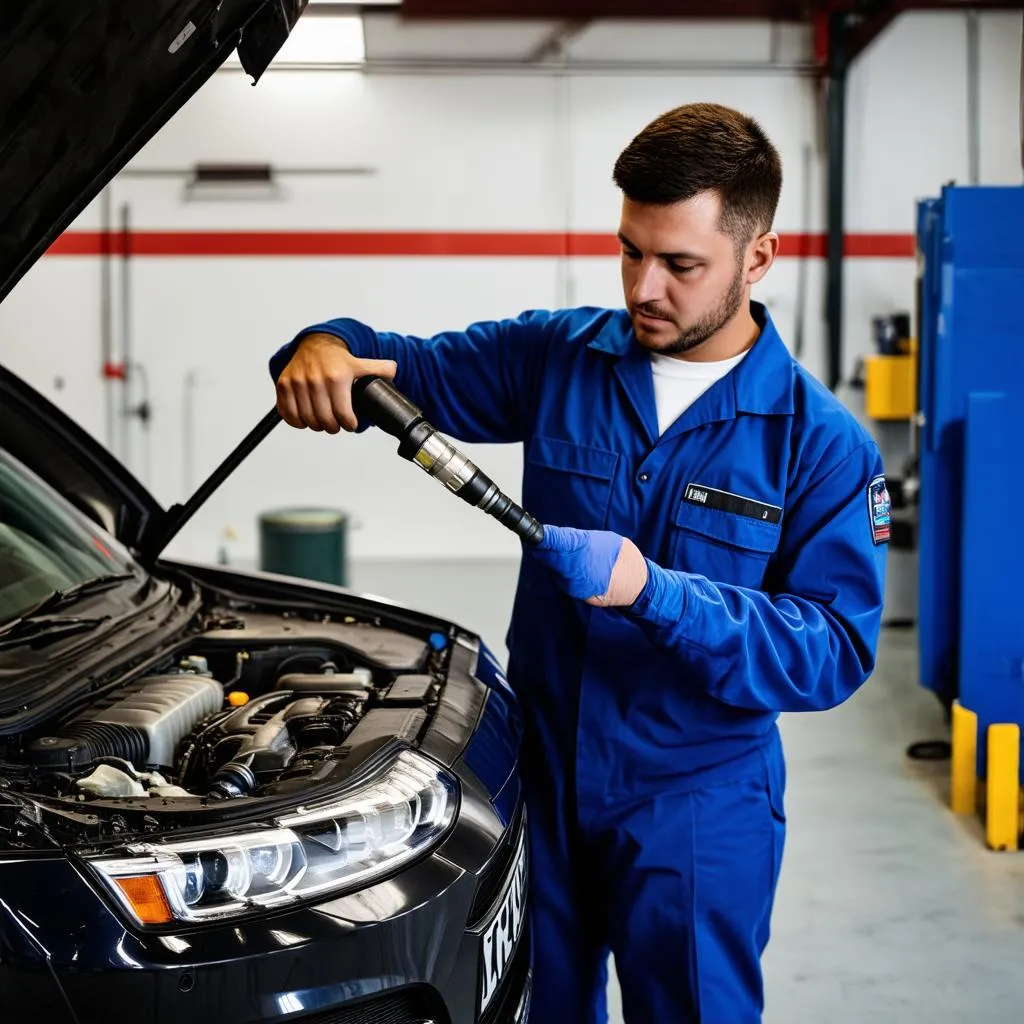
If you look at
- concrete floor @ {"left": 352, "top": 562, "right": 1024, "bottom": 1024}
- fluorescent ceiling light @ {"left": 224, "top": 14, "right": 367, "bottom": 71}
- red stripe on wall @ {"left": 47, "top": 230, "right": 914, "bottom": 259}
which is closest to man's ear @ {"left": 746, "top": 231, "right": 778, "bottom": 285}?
concrete floor @ {"left": 352, "top": 562, "right": 1024, "bottom": 1024}

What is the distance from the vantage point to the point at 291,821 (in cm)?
150

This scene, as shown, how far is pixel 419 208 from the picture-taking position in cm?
728

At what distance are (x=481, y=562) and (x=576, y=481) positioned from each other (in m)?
5.58

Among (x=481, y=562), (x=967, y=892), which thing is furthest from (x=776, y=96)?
(x=967, y=892)

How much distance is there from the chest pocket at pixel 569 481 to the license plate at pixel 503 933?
504 millimetres

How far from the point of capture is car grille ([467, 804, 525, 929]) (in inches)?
63.2

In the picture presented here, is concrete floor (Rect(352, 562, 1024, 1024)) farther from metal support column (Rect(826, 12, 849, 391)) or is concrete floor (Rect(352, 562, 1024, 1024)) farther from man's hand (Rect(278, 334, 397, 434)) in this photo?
metal support column (Rect(826, 12, 849, 391))

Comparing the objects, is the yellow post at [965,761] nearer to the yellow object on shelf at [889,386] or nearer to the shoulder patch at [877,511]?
the shoulder patch at [877,511]

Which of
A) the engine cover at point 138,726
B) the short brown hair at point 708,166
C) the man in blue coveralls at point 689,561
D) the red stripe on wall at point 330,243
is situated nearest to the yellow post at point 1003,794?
the man in blue coveralls at point 689,561

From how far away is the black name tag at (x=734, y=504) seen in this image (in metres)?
1.77

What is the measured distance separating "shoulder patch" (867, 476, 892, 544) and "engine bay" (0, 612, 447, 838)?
748mm

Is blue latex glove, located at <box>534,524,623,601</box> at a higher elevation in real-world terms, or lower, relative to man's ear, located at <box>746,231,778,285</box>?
lower

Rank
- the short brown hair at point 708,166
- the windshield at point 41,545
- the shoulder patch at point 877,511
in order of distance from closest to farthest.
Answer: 1. the short brown hair at point 708,166
2. the shoulder patch at point 877,511
3. the windshield at point 41,545

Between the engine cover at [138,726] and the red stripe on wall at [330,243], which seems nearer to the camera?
the engine cover at [138,726]
